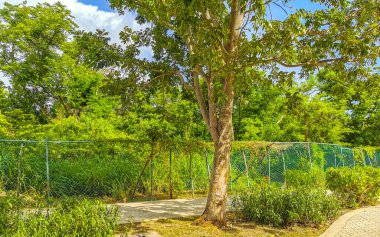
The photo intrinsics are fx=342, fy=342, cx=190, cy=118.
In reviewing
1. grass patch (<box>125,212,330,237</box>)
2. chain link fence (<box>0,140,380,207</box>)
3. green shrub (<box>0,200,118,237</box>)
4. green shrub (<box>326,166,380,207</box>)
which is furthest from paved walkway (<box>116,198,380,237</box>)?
chain link fence (<box>0,140,380,207</box>)

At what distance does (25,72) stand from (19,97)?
2.49 m

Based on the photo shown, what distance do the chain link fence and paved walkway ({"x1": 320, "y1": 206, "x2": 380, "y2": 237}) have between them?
286 centimetres

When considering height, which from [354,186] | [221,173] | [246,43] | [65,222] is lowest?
[354,186]

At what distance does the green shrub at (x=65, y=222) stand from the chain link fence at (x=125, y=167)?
5042 millimetres

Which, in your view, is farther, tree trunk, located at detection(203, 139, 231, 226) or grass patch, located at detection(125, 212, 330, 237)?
tree trunk, located at detection(203, 139, 231, 226)

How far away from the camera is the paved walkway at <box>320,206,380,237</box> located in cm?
680

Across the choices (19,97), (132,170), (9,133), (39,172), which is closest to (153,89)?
(132,170)

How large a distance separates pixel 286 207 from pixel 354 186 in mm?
3291

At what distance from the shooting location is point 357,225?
7453 millimetres

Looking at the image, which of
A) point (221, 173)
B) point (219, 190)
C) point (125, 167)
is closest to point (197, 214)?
point (219, 190)

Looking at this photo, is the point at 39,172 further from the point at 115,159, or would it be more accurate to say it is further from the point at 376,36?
the point at 376,36

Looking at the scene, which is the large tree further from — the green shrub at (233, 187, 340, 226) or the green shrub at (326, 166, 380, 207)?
the green shrub at (326, 166, 380, 207)

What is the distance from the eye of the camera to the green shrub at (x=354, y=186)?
9.63 metres

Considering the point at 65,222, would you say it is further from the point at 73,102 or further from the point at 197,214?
the point at 73,102
